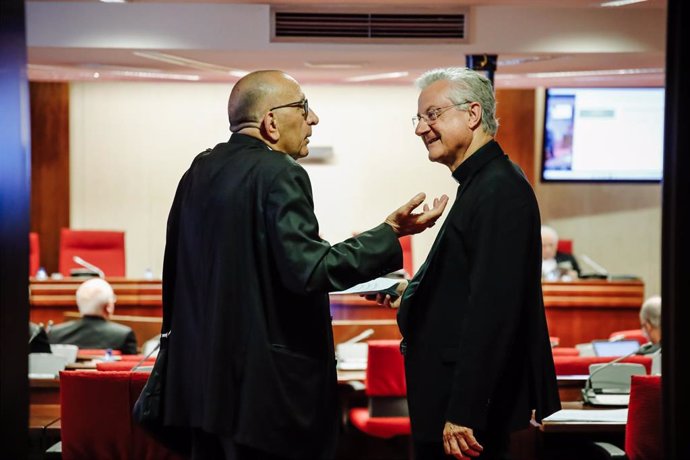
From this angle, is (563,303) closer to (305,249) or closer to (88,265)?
(88,265)

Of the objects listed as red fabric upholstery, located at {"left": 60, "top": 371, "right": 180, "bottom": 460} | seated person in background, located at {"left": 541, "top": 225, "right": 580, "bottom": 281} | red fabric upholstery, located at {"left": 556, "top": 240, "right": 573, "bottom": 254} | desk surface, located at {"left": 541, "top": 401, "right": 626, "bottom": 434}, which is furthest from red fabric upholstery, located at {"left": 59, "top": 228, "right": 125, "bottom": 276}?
desk surface, located at {"left": 541, "top": 401, "right": 626, "bottom": 434}

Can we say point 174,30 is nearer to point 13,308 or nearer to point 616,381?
point 616,381

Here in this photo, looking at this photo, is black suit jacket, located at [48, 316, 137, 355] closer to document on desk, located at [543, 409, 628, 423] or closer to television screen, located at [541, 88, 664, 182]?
document on desk, located at [543, 409, 628, 423]

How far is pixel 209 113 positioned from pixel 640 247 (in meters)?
4.58

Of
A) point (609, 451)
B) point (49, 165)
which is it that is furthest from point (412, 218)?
point (49, 165)

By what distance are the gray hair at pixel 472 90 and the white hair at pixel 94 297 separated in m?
3.87

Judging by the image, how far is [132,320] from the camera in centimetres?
668

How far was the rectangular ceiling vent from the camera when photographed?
687 centimetres

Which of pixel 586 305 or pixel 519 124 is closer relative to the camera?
pixel 586 305

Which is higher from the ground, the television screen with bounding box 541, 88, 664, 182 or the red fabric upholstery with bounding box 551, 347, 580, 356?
the television screen with bounding box 541, 88, 664, 182

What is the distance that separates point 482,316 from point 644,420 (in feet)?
3.64

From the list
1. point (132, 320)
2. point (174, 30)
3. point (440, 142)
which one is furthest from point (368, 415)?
point (174, 30)

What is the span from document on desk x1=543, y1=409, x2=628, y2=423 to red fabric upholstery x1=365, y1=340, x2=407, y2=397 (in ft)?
3.87

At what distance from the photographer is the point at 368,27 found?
692 cm
